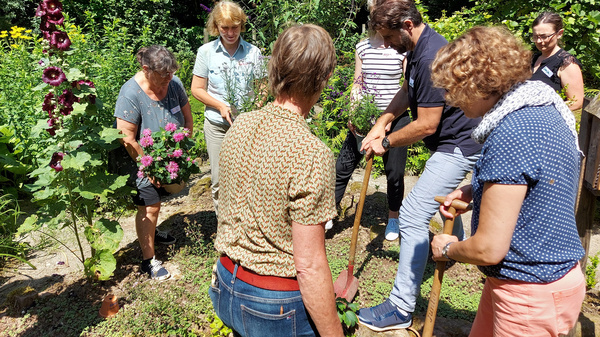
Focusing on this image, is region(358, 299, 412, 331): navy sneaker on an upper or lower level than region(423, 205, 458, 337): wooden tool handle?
lower

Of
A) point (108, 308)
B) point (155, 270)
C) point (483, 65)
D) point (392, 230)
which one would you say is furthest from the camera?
point (392, 230)

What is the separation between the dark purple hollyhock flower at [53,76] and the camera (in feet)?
8.49

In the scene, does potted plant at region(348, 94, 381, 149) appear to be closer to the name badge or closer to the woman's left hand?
the name badge

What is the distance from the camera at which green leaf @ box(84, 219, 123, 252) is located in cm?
312

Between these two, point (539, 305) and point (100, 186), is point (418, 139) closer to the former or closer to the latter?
point (539, 305)

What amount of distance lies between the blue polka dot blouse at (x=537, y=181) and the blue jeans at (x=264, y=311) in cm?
79

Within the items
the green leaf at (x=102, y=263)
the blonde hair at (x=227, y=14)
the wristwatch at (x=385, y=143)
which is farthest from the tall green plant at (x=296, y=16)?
the green leaf at (x=102, y=263)

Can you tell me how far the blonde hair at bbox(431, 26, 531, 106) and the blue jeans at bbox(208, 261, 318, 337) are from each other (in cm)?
99

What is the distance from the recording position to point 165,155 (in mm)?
3189

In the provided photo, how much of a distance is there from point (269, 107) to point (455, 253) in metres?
0.96

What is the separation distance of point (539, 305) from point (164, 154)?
2.56 m

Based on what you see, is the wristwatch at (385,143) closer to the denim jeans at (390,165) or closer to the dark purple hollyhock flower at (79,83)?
the denim jeans at (390,165)

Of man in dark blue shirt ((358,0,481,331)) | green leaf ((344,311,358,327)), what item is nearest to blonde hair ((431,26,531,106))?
man in dark blue shirt ((358,0,481,331))

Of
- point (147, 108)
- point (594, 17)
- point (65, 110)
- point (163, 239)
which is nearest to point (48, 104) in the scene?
point (65, 110)
